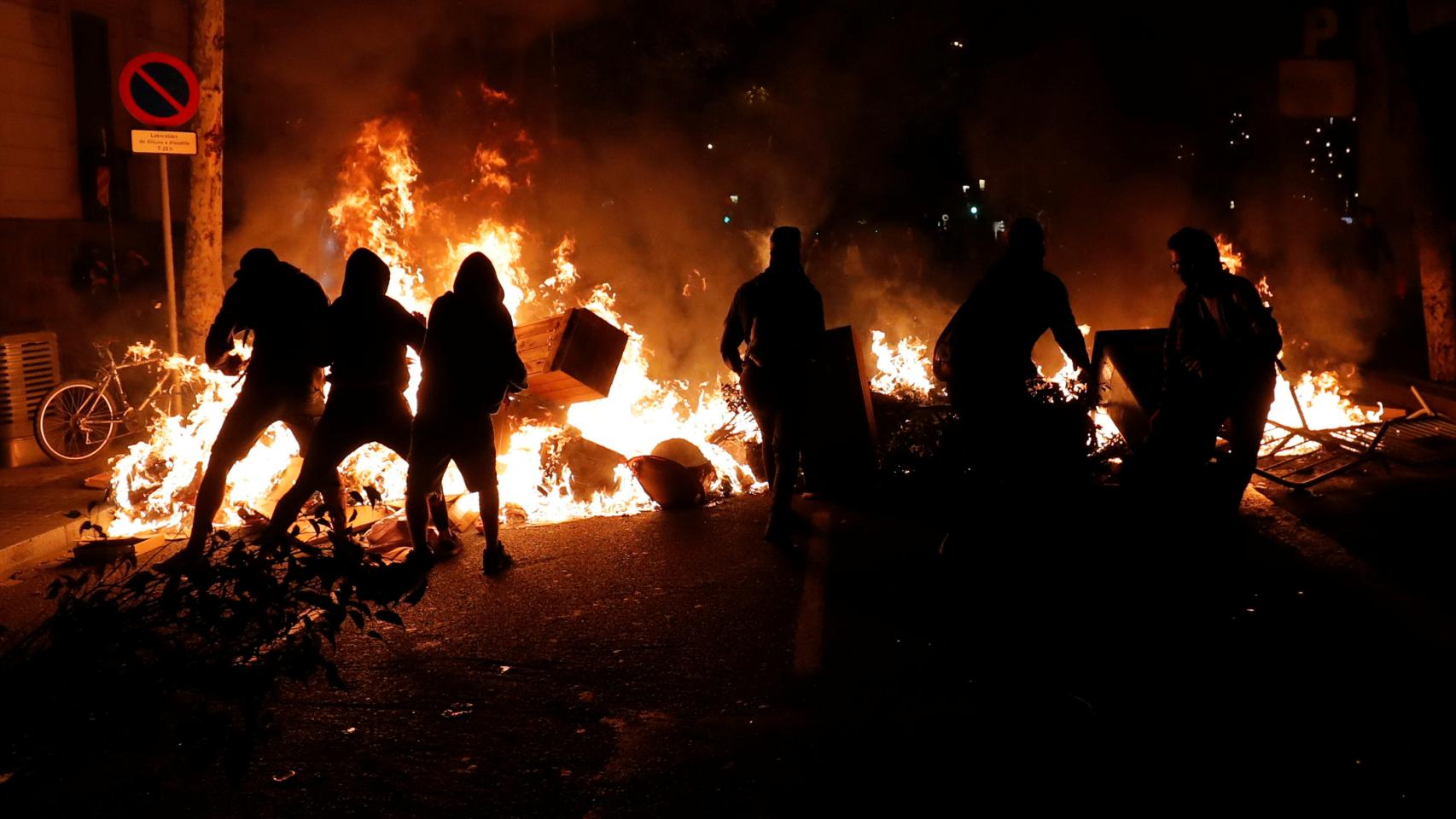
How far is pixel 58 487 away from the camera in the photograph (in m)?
8.03

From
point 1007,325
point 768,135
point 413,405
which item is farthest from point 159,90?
point 768,135

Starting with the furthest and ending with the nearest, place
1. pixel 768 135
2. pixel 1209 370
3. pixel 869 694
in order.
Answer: pixel 768 135
pixel 1209 370
pixel 869 694

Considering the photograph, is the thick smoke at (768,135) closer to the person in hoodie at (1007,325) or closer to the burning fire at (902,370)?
the burning fire at (902,370)

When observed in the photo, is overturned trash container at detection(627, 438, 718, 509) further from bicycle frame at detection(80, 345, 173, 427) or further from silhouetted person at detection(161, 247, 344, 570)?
bicycle frame at detection(80, 345, 173, 427)

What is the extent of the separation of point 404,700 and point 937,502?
396 cm

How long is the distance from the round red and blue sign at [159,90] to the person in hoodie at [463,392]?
147 inches

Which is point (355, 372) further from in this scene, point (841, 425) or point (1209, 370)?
point (1209, 370)

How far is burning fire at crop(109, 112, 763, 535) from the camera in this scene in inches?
286

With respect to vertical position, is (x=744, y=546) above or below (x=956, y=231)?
below

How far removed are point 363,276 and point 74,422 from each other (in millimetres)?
4924

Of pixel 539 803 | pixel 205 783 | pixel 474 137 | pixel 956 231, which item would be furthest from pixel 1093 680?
pixel 956 231

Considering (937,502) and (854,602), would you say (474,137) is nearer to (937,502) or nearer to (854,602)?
(937,502)

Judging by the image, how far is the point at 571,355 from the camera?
7.36 m

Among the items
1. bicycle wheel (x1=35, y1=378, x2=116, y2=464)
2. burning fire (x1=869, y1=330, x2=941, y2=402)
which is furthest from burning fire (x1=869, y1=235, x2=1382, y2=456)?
bicycle wheel (x1=35, y1=378, x2=116, y2=464)
